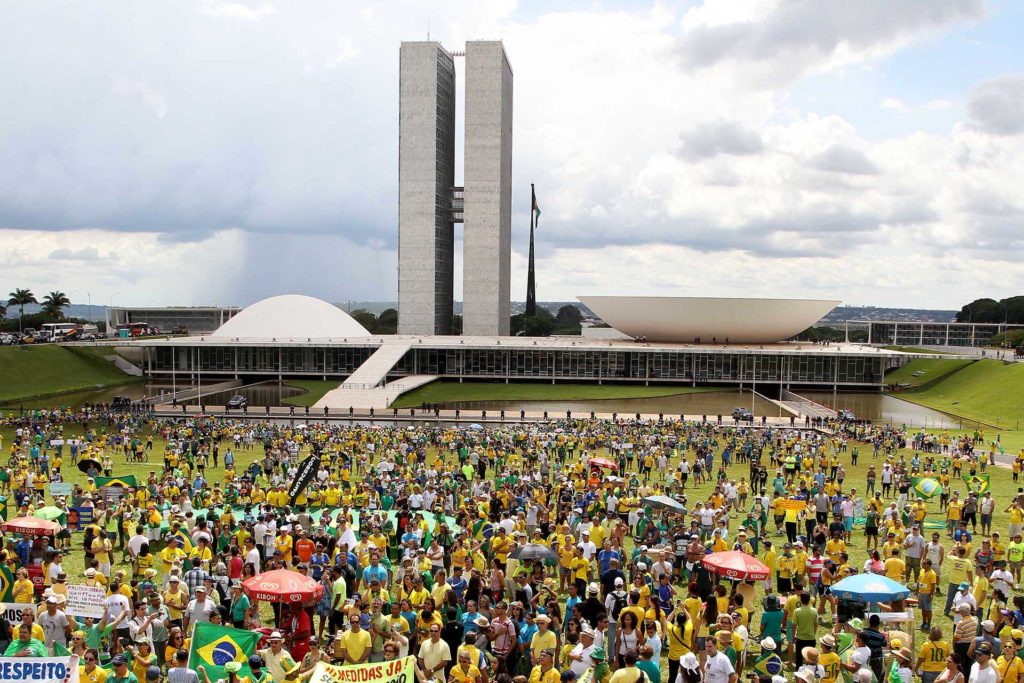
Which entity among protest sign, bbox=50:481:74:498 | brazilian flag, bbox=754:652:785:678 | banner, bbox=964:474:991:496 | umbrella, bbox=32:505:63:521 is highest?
umbrella, bbox=32:505:63:521

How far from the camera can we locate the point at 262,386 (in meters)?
67.0

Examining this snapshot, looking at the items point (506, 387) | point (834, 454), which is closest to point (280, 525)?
point (834, 454)

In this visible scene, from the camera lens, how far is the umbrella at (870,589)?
35.4 feet

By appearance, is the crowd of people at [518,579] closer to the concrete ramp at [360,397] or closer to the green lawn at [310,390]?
the concrete ramp at [360,397]

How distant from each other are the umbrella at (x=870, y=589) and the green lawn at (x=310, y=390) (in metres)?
42.0

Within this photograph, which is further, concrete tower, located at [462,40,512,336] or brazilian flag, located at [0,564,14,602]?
concrete tower, located at [462,40,512,336]

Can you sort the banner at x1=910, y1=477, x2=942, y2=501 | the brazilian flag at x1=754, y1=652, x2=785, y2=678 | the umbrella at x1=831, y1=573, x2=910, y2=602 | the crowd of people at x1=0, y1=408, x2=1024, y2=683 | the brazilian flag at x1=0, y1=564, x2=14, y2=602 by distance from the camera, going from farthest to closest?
1. the banner at x1=910, y1=477, x2=942, y2=501
2. the brazilian flag at x1=0, y1=564, x2=14, y2=602
3. the umbrella at x1=831, y1=573, x2=910, y2=602
4. the brazilian flag at x1=754, y1=652, x2=785, y2=678
5. the crowd of people at x1=0, y1=408, x2=1024, y2=683

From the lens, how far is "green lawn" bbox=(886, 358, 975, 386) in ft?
233

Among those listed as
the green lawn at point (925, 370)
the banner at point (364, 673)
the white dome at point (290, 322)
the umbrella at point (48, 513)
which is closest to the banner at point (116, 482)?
the umbrella at point (48, 513)

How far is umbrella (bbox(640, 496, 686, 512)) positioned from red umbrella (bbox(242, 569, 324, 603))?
7.96m

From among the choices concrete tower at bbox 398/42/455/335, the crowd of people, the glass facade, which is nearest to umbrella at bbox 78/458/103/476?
the crowd of people

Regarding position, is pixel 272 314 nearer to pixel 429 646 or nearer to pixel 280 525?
pixel 280 525

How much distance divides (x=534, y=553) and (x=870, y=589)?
4.20 m

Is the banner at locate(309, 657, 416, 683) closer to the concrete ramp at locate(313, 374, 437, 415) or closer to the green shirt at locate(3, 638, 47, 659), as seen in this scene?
the green shirt at locate(3, 638, 47, 659)
